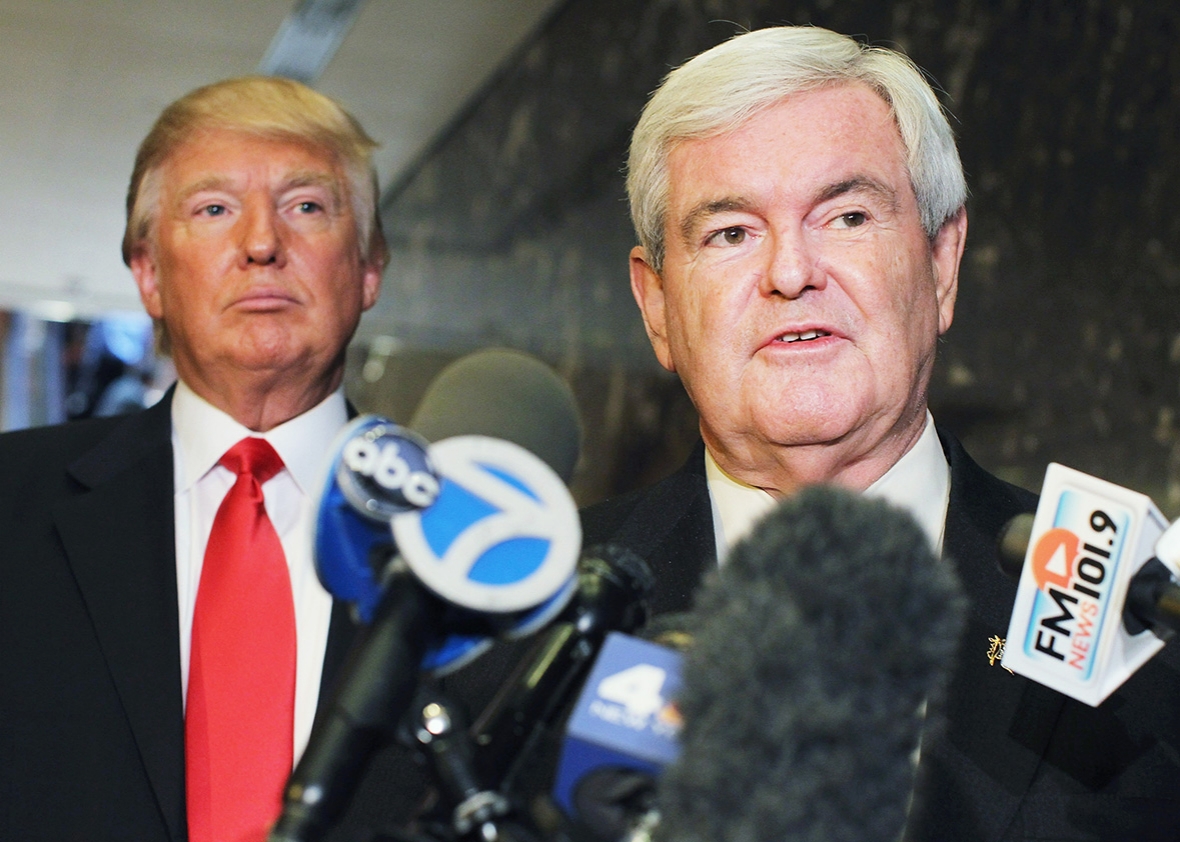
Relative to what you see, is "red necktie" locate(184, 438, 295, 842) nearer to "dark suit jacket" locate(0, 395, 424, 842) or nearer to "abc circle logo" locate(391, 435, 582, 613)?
"dark suit jacket" locate(0, 395, 424, 842)

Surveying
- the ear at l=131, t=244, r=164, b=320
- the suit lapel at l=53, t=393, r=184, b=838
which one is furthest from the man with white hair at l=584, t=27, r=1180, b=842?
the ear at l=131, t=244, r=164, b=320

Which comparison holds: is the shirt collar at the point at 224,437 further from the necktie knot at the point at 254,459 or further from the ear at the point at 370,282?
the ear at the point at 370,282

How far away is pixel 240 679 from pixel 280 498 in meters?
0.28

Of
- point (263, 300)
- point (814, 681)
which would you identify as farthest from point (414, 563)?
point (263, 300)

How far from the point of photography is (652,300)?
145 centimetres

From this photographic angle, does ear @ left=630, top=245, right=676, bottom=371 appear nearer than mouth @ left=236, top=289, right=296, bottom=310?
Yes

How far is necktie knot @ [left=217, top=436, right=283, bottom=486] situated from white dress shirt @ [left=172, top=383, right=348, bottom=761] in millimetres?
11

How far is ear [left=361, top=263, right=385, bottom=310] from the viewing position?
1939 mm

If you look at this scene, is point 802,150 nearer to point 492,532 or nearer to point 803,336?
point 803,336

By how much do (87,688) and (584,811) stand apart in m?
0.94

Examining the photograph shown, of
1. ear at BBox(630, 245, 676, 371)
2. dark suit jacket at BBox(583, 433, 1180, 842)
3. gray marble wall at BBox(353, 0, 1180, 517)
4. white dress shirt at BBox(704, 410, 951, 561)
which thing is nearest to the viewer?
dark suit jacket at BBox(583, 433, 1180, 842)

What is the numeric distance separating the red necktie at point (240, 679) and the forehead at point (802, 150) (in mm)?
662

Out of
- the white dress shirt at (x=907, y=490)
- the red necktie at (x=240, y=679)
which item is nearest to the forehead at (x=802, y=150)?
the white dress shirt at (x=907, y=490)

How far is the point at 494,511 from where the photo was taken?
2.09 feet
